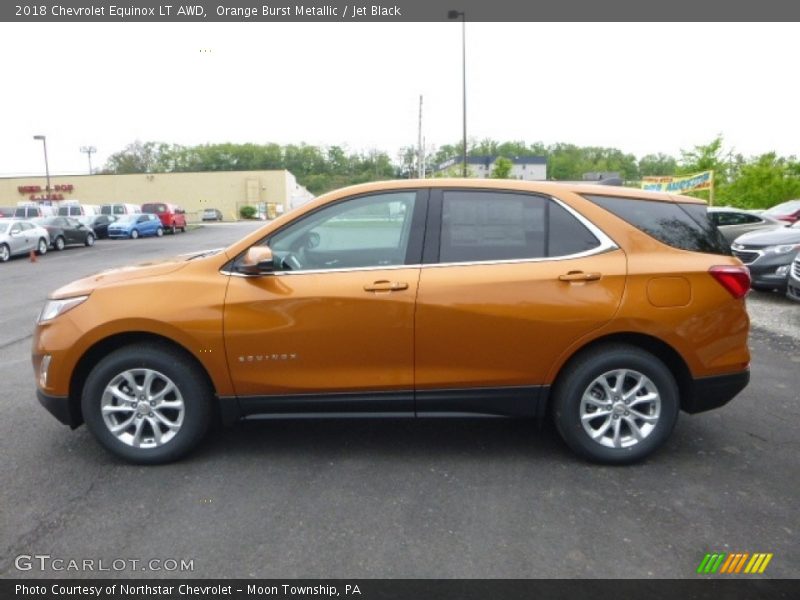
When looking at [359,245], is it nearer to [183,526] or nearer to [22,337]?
[183,526]

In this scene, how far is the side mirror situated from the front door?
0.17 feet

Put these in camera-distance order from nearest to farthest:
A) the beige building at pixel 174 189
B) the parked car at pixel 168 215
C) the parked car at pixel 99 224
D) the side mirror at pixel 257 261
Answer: the side mirror at pixel 257 261 < the parked car at pixel 99 224 < the parked car at pixel 168 215 < the beige building at pixel 174 189

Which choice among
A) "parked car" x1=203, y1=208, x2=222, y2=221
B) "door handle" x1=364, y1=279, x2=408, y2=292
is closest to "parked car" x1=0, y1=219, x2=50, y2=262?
"door handle" x1=364, y1=279, x2=408, y2=292

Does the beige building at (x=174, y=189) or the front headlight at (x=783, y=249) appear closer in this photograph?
the front headlight at (x=783, y=249)

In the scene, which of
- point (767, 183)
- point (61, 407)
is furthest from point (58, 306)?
point (767, 183)

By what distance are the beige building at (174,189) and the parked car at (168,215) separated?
2760 centimetres

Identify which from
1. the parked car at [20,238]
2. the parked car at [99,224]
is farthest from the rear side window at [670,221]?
the parked car at [99,224]

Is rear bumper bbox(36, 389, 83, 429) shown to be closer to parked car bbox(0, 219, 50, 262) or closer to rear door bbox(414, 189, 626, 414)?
rear door bbox(414, 189, 626, 414)

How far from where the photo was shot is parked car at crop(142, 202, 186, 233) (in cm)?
3954

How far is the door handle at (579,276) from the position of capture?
3.87 metres

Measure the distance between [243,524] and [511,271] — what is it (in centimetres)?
207

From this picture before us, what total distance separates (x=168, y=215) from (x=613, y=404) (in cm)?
3944

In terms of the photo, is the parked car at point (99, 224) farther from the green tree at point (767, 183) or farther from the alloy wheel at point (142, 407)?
the alloy wheel at point (142, 407)

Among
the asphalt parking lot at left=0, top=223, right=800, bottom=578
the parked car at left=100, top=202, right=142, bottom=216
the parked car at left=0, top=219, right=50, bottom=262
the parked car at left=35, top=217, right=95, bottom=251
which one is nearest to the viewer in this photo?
the asphalt parking lot at left=0, top=223, right=800, bottom=578
